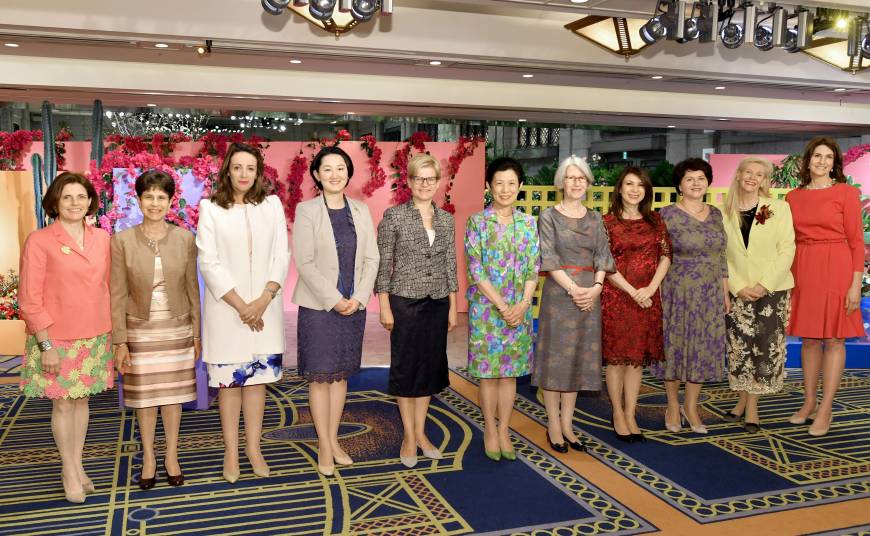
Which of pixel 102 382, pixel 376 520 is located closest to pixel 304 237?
pixel 102 382

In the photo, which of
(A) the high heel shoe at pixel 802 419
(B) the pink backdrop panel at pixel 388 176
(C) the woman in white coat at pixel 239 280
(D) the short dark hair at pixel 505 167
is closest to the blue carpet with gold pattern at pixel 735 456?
(A) the high heel shoe at pixel 802 419

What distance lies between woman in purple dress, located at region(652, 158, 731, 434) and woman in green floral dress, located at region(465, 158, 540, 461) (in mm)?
915

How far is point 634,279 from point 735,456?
3.54ft

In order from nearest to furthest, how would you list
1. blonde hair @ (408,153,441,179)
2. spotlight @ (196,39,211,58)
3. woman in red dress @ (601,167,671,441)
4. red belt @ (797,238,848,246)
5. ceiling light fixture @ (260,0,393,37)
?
blonde hair @ (408,153,441,179) → woman in red dress @ (601,167,671,441) → red belt @ (797,238,848,246) → ceiling light fixture @ (260,0,393,37) → spotlight @ (196,39,211,58)

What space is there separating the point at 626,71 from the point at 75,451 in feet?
20.0

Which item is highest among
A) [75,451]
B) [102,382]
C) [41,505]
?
[102,382]

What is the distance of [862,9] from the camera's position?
533 centimetres

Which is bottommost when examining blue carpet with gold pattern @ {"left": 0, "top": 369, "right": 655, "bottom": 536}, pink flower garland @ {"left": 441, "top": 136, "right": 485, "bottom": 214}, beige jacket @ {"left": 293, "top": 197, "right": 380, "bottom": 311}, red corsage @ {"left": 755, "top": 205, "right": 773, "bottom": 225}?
blue carpet with gold pattern @ {"left": 0, "top": 369, "right": 655, "bottom": 536}

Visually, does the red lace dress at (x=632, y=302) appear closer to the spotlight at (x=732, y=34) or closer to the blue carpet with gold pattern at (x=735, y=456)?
the blue carpet with gold pattern at (x=735, y=456)

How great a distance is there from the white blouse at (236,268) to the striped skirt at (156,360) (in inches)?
5.0

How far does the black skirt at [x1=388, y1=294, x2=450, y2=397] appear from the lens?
11.9 feet

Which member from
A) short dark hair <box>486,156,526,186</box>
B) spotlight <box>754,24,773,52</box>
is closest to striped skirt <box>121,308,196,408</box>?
short dark hair <box>486,156,526,186</box>

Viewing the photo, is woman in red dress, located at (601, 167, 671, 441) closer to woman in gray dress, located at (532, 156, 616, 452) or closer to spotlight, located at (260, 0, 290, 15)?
woman in gray dress, located at (532, 156, 616, 452)

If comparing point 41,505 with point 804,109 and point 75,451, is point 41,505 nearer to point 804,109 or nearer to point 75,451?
point 75,451
